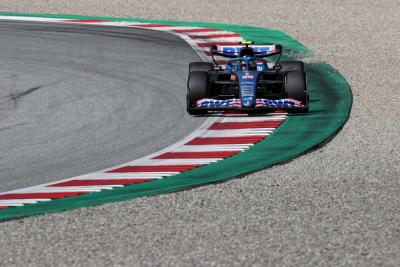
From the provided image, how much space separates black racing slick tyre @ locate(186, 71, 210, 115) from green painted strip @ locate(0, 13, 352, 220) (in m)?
1.43

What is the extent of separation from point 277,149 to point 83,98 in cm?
555

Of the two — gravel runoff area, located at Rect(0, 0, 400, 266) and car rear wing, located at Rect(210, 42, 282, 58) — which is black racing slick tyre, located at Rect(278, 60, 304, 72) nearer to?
car rear wing, located at Rect(210, 42, 282, 58)

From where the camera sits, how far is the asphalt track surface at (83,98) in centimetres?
1495

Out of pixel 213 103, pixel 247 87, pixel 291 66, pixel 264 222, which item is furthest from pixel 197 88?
pixel 264 222

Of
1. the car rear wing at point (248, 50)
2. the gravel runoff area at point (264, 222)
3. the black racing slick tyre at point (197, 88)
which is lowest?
the gravel runoff area at point (264, 222)

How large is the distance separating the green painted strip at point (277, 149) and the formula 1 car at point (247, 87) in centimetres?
38

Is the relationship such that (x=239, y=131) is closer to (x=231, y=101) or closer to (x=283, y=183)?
(x=231, y=101)

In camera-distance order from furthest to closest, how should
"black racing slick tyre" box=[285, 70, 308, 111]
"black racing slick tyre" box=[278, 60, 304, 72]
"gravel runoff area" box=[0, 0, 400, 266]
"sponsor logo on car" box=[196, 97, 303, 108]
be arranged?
"black racing slick tyre" box=[278, 60, 304, 72] < "black racing slick tyre" box=[285, 70, 308, 111] < "sponsor logo on car" box=[196, 97, 303, 108] < "gravel runoff area" box=[0, 0, 400, 266]

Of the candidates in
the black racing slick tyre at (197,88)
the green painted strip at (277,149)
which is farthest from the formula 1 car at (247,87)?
the green painted strip at (277,149)

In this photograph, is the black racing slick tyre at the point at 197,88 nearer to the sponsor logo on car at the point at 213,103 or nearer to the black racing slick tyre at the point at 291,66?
the sponsor logo on car at the point at 213,103

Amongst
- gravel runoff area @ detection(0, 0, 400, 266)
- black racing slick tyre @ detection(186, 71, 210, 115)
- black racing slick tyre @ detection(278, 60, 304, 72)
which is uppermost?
black racing slick tyre @ detection(278, 60, 304, 72)

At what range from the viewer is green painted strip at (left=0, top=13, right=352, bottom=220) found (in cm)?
1237

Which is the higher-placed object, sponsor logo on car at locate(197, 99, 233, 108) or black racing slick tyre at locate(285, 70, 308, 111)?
black racing slick tyre at locate(285, 70, 308, 111)

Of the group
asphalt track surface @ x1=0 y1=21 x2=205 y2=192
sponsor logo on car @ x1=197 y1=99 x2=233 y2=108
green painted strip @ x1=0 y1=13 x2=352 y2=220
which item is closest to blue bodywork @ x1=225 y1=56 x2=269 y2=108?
sponsor logo on car @ x1=197 y1=99 x2=233 y2=108
